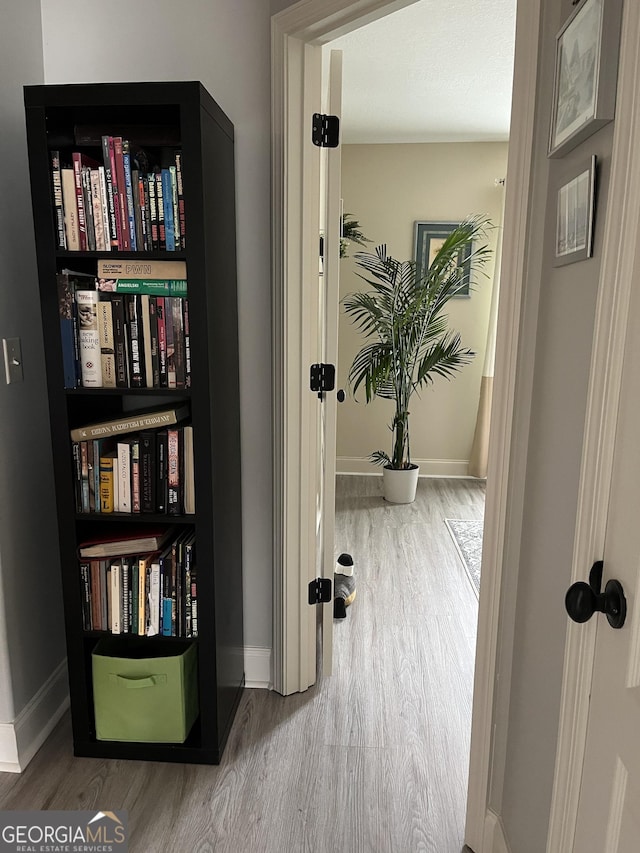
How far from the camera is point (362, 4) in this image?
167 cm

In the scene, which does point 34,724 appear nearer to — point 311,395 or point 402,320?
point 311,395

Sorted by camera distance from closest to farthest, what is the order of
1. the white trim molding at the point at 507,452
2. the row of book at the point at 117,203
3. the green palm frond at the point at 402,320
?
the white trim molding at the point at 507,452 → the row of book at the point at 117,203 → the green palm frond at the point at 402,320

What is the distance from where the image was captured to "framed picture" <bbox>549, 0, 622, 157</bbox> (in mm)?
923

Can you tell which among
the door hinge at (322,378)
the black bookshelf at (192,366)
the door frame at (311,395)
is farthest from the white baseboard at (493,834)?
the door hinge at (322,378)

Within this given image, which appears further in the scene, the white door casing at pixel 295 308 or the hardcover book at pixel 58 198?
the white door casing at pixel 295 308

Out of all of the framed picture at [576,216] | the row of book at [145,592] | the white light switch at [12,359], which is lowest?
the row of book at [145,592]

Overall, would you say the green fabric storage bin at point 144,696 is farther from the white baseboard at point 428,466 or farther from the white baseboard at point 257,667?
the white baseboard at point 428,466

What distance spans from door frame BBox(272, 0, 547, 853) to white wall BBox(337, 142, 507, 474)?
293cm

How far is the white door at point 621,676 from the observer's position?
82 cm

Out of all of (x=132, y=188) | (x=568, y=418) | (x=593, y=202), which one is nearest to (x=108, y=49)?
(x=132, y=188)

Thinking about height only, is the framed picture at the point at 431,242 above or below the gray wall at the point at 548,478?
above

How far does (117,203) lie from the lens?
166 centimetres

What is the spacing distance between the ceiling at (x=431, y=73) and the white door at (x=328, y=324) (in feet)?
3.06

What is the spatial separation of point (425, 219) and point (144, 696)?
3955 mm
